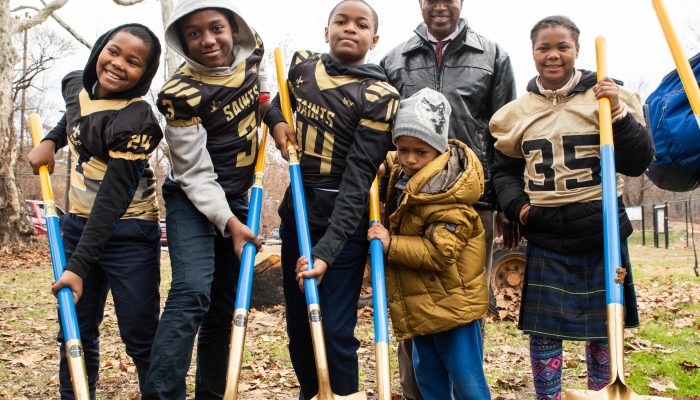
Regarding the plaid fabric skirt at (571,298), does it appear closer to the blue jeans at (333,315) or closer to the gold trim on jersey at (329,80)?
the blue jeans at (333,315)

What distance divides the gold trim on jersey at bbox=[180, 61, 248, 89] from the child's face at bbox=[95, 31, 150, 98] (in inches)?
7.9

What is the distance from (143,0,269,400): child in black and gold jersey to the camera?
247cm

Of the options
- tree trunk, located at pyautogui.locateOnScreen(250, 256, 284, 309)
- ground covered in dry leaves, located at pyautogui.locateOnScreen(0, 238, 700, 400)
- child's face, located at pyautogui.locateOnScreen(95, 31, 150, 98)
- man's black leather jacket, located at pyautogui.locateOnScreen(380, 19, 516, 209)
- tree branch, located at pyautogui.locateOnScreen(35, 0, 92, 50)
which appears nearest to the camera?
child's face, located at pyautogui.locateOnScreen(95, 31, 150, 98)

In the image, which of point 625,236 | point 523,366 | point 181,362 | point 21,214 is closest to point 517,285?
point 523,366

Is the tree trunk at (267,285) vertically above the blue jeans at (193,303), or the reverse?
the blue jeans at (193,303)

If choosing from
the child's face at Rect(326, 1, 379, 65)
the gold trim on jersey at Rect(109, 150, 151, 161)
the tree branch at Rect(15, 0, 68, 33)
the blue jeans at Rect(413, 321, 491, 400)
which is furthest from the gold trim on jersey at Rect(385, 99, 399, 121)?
the tree branch at Rect(15, 0, 68, 33)

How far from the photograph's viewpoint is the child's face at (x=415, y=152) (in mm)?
2666

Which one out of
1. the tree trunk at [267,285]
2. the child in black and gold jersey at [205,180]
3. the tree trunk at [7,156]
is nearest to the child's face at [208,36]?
the child in black and gold jersey at [205,180]

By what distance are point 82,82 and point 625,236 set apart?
2.68 metres

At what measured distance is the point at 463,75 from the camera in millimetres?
3061

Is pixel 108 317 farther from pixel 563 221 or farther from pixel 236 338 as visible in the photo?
pixel 563 221

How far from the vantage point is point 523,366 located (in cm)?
484

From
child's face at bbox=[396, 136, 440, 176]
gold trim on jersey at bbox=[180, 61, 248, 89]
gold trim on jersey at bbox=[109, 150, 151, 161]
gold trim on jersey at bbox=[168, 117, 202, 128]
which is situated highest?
gold trim on jersey at bbox=[180, 61, 248, 89]

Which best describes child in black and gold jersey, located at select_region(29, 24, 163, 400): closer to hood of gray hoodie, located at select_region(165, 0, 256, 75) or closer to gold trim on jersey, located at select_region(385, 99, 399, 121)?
hood of gray hoodie, located at select_region(165, 0, 256, 75)
